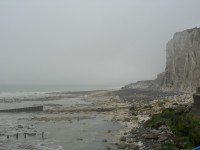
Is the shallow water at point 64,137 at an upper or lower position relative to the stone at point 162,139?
lower

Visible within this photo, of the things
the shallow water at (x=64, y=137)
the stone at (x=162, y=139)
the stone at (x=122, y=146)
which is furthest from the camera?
the shallow water at (x=64, y=137)

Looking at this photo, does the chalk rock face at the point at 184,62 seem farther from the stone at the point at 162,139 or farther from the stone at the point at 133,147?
the stone at the point at 133,147

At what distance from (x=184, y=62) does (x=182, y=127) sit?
186 feet

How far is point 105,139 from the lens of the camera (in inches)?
933

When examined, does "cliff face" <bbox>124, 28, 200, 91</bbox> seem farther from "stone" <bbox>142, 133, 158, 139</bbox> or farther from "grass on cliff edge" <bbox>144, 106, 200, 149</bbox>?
"stone" <bbox>142, 133, 158, 139</bbox>

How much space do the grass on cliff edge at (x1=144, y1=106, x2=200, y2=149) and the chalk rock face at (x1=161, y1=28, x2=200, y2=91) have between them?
128 ft

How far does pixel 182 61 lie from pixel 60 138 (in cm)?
5784

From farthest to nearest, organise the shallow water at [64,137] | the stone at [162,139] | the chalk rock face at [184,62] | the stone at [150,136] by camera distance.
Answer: the chalk rock face at [184,62] < the stone at [150,136] < the shallow water at [64,137] < the stone at [162,139]

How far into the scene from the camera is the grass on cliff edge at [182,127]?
Result: 18.2 m

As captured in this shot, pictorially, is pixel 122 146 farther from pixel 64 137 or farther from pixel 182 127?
pixel 64 137

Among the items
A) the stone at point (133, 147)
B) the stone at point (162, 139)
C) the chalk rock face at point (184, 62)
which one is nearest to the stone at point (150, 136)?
the stone at point (162, 139)

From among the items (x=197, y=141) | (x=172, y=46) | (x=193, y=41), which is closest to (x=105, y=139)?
(x=197, y=141)

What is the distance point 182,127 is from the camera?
21.5 metres

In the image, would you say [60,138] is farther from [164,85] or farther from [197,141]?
[164,85]
